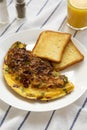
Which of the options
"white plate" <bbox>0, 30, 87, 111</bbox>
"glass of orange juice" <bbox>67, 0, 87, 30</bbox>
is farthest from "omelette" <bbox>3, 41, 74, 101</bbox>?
"glass of orange juice" <bbox>67, 0, 87, 30</bbox>

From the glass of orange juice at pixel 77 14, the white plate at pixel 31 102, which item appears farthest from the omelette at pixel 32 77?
the glass of orange juice at pixel 77 14

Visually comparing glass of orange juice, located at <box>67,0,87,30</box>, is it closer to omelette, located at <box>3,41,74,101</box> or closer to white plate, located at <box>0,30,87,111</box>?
white plate, located at <box>0,30,87,111</box>

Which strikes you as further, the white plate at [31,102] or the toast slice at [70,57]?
the toast slice at [70,57]

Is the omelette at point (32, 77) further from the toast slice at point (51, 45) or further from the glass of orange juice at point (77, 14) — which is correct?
the glass of orange juice at point (77, 14)

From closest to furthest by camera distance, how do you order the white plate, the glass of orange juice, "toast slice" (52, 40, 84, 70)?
the white plate
"toast slice" (52, 40, 84, 70)
the glass of orange juice

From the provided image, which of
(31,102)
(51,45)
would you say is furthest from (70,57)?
(31,102)

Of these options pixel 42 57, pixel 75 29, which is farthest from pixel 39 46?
pixel 75 29
